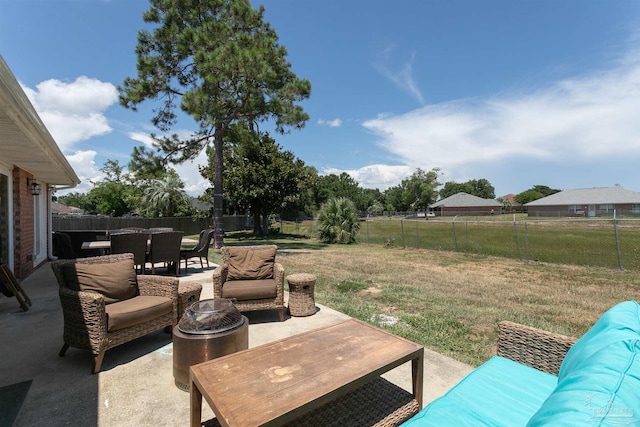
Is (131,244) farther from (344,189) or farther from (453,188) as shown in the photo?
(453,188)

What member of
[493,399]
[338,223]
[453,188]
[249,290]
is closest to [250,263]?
[249,290]

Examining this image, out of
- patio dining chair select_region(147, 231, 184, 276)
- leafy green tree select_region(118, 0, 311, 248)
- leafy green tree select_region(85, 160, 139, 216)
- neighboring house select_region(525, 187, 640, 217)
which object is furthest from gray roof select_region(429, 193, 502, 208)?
patio dining chair select_region(147, 231, 184, 276)

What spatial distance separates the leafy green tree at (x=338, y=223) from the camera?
15.9 m

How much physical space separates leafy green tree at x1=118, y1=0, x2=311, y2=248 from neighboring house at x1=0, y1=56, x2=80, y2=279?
4.46 m

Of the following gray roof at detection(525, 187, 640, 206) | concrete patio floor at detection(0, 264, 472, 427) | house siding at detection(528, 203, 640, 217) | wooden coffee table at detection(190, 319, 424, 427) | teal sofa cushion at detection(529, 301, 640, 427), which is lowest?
concrete patio floor at detection(0, 264, 472, 427)

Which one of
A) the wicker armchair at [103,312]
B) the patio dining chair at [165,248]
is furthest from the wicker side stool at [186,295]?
the patio dining chair at [165,248]

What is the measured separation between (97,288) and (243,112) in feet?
32.2

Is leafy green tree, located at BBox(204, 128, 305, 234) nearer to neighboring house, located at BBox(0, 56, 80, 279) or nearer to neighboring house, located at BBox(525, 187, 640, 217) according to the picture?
neighboring house, located at BBox(0, 56, 80, 279)

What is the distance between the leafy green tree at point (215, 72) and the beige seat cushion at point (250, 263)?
7472mm

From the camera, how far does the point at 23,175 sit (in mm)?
7238

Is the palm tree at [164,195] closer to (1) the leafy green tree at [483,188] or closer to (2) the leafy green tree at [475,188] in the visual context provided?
(2) the leafy green tree at [475,188]

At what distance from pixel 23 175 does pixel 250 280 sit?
23.1 feet

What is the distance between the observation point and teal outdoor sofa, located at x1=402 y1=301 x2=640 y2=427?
792mm

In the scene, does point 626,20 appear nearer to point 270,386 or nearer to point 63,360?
point 270,386
